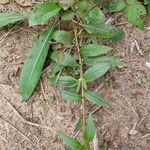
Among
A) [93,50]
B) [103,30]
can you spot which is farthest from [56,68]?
[103,30]

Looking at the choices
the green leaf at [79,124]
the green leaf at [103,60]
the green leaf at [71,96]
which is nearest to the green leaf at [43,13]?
the green leaf at [103,60]

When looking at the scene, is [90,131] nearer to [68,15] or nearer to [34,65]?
[34,65]

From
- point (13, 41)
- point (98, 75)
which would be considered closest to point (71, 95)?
point (98, 75)

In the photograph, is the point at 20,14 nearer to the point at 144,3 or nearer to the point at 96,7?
the point at 96,7

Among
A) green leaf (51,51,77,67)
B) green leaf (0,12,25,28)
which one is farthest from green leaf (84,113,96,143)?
green leaf (0,12,25,28)

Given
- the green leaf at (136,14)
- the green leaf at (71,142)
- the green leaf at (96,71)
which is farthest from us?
the green leaf at (136,14)

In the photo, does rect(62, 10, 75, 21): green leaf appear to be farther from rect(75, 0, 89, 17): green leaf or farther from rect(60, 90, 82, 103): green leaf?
rect(60, 90, 82, 103): green leaf

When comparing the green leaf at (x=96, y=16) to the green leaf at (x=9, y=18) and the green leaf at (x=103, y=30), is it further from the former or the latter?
the green leaf at (x=9, y=18)
